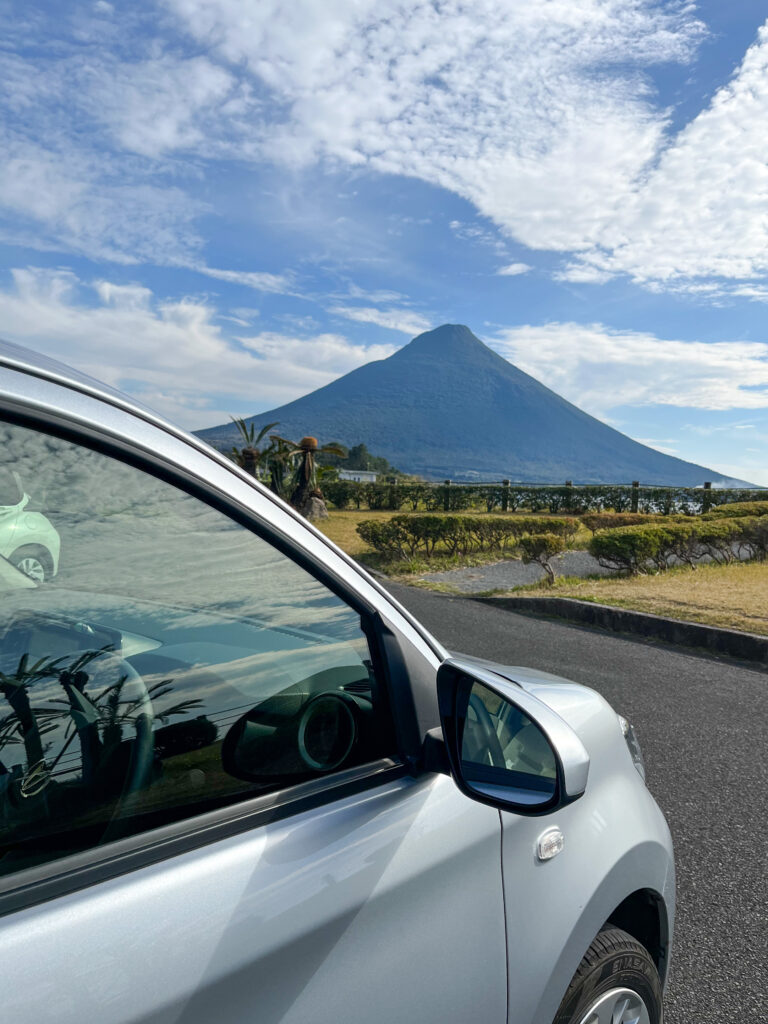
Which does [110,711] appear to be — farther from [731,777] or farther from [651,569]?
[651,569]

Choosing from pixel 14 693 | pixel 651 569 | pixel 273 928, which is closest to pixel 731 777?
pixel 273 928

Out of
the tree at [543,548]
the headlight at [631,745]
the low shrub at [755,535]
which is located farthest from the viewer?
the low shrub at [755,535]

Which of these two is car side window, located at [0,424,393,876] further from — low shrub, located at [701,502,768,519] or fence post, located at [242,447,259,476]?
fence post, located at [242,447,259,476]

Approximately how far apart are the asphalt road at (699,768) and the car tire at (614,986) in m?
0.68

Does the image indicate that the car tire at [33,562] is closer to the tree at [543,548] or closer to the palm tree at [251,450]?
the tree at [543,548]

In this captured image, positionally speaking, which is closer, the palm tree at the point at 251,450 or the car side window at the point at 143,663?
the car side window at the point at 143,663

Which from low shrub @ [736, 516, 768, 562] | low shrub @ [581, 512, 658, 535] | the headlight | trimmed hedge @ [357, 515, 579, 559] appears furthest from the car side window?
low shrub @ [581, 512, 658, 535]

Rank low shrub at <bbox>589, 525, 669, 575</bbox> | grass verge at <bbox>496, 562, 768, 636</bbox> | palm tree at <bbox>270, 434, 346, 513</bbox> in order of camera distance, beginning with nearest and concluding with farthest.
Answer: grass verge at <bbox>496, 562, 768, 636</bbox>, low shrub at <bbox>589, 525, 669, 575</bbox>, palm tree at <bbox>270, 434, 346, 513</bbox>

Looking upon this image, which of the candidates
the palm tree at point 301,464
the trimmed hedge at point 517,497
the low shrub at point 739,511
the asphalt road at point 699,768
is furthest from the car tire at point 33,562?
the trimmed hedge at point 517,497

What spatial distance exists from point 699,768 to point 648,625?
11.9ft

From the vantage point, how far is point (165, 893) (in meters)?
0.85

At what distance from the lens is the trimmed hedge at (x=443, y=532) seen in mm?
13406

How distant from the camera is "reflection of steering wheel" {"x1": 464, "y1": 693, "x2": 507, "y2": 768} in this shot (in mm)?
1206

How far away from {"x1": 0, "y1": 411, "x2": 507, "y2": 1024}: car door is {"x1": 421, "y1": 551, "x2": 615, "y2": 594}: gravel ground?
9147 mm
